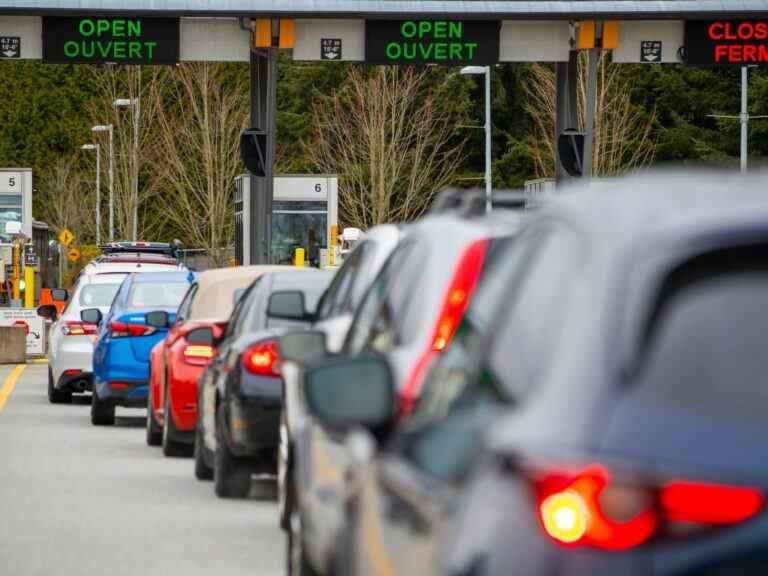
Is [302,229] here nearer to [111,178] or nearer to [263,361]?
[111,178]

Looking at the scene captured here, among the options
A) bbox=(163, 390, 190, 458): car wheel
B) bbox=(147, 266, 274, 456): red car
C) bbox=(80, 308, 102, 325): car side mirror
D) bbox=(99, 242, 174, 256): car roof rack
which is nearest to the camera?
bbox=(147, 266, 274, 456): red car

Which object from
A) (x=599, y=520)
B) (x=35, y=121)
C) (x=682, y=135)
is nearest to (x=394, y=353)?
(x=599, y=520)

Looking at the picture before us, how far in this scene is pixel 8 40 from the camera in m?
33.9

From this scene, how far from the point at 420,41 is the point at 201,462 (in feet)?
64.7

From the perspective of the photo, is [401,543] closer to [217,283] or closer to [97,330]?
[217,283]

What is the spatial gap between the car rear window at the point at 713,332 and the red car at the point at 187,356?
37.8 ft

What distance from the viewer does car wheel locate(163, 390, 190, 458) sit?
16984 millimetres

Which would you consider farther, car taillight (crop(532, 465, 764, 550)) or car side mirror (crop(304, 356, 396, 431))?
car side mirror (crop(304, 356, 396, 431))

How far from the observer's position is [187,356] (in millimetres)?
16609

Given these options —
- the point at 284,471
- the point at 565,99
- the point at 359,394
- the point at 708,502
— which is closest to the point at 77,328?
the point at 565,99

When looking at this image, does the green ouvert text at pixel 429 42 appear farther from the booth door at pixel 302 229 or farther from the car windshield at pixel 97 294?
the booth door at pixel 302 229

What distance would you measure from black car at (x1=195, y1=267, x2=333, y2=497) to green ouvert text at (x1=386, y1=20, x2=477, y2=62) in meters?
19.5

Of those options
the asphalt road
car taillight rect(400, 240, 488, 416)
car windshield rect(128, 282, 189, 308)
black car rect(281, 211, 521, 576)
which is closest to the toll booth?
car windshield rect(128, 282, 189, 308)

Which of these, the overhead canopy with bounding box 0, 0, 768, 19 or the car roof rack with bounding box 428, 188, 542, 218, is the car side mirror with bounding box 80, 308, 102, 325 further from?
the car roof rack with bounding box 428, 188, 542, 218
